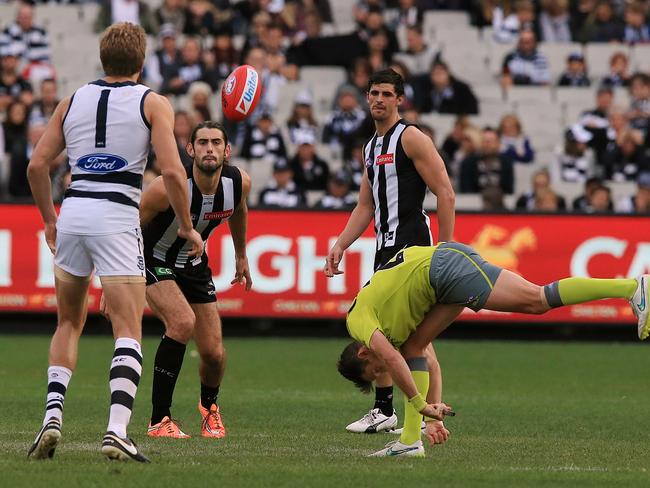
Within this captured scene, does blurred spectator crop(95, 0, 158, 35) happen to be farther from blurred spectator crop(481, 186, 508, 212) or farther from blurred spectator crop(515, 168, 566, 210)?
blurred spectator crop(515, 168, 566, 210)

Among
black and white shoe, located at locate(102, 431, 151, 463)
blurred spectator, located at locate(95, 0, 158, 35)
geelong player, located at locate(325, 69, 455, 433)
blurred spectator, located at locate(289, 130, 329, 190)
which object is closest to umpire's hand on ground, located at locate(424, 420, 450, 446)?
geelong player, located at locate(325, 69, 455, 433)

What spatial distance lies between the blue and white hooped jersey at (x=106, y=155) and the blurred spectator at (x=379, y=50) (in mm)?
13943

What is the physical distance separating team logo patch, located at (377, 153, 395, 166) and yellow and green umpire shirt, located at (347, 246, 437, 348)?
118 cm

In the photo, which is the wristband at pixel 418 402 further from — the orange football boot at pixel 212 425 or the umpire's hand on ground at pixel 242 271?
the umpire's hand on ground at pixel 242 271

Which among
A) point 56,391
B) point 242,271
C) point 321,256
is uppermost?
point 242,271

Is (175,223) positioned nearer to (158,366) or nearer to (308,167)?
(158,366)

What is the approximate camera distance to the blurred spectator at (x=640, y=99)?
21484 millimetres

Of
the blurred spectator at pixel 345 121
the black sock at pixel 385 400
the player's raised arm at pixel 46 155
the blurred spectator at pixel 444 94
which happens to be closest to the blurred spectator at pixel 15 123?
the blurred spectator at pixel 345 121

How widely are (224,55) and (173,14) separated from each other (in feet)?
4.87

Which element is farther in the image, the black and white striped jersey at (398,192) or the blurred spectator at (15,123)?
the blurred spectator at (15,123)

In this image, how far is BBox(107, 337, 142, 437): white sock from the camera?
25.0 feet

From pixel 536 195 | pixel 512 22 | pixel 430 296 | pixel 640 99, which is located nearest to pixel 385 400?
pixel 430 296

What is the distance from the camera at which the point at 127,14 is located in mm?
22344

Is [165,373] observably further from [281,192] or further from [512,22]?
[512,22]
